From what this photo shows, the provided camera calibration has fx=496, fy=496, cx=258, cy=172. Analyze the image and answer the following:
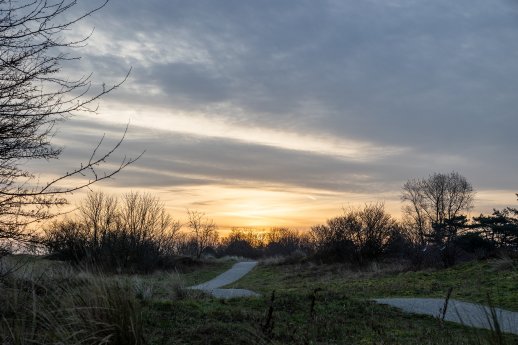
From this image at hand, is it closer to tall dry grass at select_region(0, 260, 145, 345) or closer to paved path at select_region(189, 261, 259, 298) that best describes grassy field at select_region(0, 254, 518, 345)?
tall dry grass at select_region(0, 260, 145, 345)

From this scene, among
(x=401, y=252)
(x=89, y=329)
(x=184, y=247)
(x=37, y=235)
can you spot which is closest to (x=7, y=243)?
(x=37, y=235)

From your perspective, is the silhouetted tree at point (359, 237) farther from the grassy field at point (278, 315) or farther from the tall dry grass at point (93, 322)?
the tall dry grass at point (93, 322)

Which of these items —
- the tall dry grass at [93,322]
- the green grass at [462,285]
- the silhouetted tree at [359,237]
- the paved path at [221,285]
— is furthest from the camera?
the silhouetted tree at [359,237]

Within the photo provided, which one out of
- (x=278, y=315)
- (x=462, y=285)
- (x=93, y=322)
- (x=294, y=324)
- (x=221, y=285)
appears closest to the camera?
(x=93, y=322)

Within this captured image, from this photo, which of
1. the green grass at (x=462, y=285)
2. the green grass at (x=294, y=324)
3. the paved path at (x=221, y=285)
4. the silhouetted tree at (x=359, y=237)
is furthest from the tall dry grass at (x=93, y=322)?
the silhouetted tree at (x=359, y=237)

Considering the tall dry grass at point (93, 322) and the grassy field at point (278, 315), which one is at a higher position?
the tall dry grass at point (93, 322)

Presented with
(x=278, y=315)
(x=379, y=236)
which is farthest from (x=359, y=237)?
(x=278, y=315)

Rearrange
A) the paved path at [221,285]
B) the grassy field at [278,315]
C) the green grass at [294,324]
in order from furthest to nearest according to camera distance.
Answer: the paved path at [221,285], the green grass at [294,324], the grassy field at [278,315]

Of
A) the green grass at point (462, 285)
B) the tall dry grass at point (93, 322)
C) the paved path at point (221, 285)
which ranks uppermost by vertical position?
the tall dry grass at point (93, 322)

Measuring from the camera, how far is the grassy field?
4.68 m

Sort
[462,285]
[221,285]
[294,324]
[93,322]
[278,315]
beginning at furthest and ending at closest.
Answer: [221,285]
[462,285]
[278,315]
[294,324]
[93,322]

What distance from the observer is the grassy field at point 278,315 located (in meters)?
4.68

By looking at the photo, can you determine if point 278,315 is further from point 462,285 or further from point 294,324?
point 462,285

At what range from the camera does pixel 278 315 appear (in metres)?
8.80
